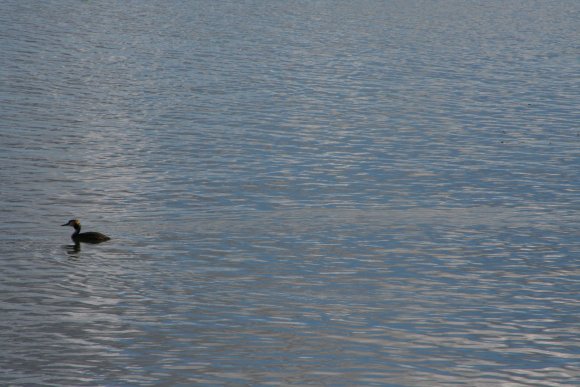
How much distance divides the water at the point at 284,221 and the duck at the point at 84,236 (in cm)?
45

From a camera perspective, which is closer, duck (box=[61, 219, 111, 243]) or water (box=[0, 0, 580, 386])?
water (box=[0, 0, 580, 386])

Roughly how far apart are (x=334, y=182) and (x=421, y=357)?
16.6 meters

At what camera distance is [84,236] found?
31.7 metres

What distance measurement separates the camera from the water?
24.4 m

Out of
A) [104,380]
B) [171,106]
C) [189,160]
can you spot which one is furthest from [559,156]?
[104,380]

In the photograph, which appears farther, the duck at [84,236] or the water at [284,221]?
the duck at [84,236]

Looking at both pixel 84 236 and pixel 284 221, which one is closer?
pixel 84 236

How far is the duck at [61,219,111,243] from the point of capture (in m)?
31.7

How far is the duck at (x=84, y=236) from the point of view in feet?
104

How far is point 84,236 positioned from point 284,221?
6.13 meters

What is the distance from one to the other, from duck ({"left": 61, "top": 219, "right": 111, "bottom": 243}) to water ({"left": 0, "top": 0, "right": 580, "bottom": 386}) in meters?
0.45

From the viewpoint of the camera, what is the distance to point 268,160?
43562mm

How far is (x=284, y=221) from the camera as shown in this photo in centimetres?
3503

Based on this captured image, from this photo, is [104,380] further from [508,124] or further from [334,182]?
[508,124]
